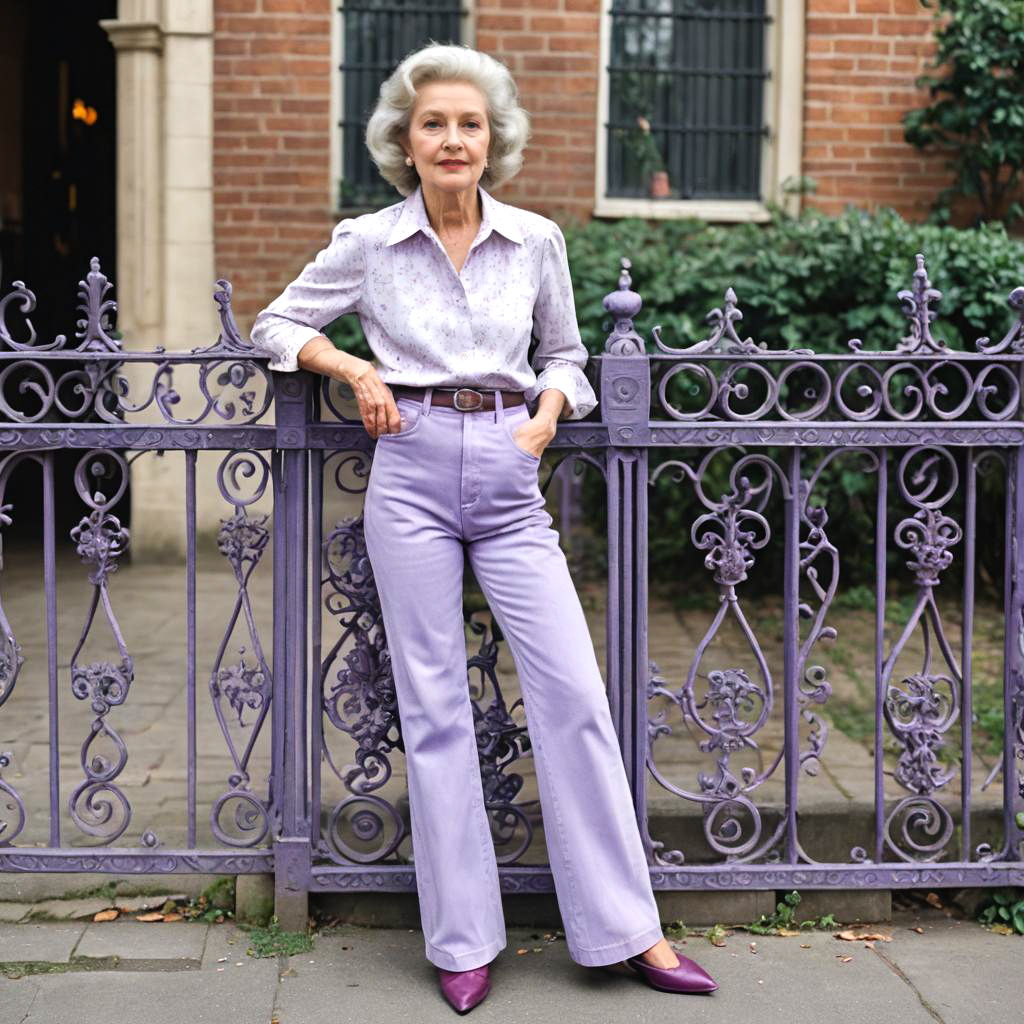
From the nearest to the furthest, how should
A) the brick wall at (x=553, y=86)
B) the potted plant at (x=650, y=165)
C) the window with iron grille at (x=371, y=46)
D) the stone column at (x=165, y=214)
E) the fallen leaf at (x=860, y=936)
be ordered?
1. the fallen leaf at (x=860, y=936)
2. the stone column at (x=165, y=214)
3. the brick wall at (x=553, y=86)
4. the window with iron grille at (x=371, y=46)
5. the potted plant at (x=650, y=165)

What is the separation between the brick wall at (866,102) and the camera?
929 cm

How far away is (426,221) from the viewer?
371cm

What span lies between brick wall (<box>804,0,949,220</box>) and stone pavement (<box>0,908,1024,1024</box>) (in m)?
6.17

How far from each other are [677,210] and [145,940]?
6.49 metres

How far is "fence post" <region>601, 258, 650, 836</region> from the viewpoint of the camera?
3943 mm

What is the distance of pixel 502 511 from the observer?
12.2 feet

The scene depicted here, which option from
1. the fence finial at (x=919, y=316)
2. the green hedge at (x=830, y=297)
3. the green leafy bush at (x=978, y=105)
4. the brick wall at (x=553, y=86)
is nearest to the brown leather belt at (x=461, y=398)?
the fence finial at (x=919, y=316)

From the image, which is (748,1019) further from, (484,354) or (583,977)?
(484,354)

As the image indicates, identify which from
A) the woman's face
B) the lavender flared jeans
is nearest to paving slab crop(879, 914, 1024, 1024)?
the lavender flared jeans

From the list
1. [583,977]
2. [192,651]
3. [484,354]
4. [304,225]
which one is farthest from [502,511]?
[304,225]

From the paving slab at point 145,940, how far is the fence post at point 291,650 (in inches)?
8.8

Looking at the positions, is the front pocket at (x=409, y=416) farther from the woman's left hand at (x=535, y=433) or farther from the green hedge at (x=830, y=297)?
the green hedge at (x=830, y=297)

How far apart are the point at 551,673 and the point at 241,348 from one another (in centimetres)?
110

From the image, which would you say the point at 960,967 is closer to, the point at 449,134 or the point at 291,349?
the point at 291,349
